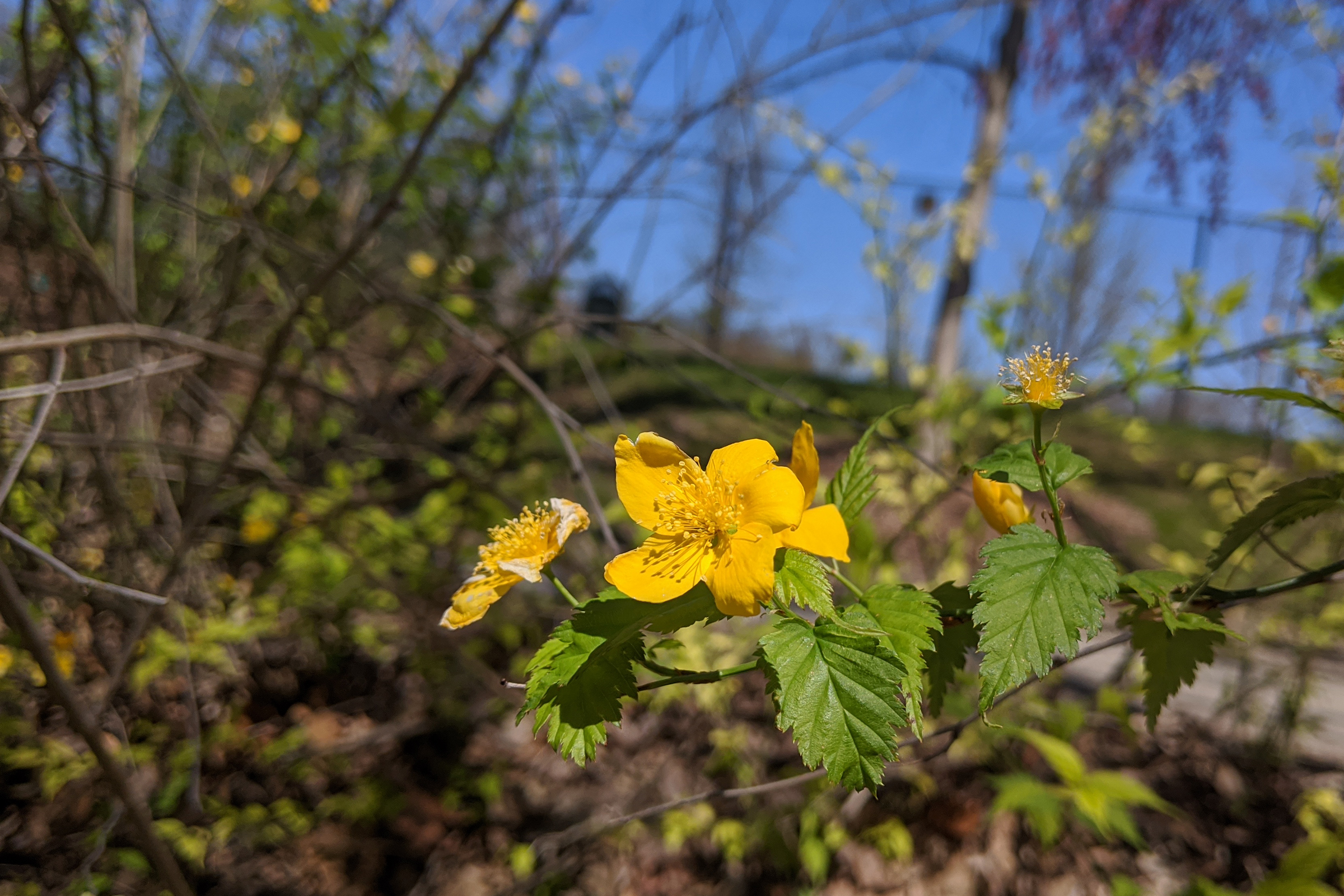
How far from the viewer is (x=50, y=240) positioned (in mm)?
1660

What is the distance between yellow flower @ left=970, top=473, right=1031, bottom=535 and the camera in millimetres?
787

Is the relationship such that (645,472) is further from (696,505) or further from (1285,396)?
(1285,396)

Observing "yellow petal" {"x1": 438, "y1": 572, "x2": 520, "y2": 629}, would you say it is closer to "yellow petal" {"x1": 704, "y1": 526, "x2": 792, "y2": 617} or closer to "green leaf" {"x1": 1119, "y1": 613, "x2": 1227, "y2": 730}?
"yellow petal" {"x1": 704, "y1": 526, "x2": 792, "y2": 617}

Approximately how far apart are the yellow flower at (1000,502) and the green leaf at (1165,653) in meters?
0.15

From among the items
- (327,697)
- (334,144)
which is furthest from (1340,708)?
(334,144)

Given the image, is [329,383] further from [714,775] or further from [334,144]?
[714,775]

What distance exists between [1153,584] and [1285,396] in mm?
232

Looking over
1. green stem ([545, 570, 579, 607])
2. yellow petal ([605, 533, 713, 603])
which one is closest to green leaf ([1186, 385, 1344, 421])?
yellow petal ([605, 533, 713, 603])

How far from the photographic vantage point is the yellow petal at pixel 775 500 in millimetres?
673

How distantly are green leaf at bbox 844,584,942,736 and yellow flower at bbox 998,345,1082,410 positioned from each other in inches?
8.8

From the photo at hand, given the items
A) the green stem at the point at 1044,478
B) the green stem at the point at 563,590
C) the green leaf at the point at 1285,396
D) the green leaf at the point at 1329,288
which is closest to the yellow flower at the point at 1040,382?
the green stem at the point at 1044,478

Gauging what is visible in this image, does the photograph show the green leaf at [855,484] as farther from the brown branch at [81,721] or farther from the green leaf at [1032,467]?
the brown branch at [81,721]

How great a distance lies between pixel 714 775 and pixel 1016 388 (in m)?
2.22

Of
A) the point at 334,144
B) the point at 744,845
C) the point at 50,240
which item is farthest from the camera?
the point at 334,144
